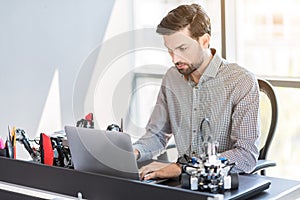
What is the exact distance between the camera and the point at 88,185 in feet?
5.97

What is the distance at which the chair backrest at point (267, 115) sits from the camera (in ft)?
8.66

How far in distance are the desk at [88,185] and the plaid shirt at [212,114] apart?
0.32 m

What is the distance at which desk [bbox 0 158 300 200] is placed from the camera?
1650 mm

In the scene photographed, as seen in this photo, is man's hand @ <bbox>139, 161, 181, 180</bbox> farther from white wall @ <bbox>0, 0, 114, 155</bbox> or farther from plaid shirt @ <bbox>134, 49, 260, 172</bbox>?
white wall @ <bbox>0, 0, 114, 155</bbox>

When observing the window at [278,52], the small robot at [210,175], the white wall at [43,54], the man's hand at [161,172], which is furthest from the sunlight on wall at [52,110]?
the small robot at [210,175]

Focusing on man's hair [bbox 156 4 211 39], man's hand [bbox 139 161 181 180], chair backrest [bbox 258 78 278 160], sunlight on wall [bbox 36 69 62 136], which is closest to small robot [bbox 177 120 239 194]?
man's hand [bbox 139 161 181 180]

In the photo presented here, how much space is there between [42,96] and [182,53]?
1751 mm

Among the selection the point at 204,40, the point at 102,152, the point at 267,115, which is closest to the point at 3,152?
the point at 102,152

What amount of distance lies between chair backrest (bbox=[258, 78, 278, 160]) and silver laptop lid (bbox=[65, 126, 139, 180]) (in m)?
0.96

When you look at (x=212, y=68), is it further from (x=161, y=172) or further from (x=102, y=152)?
(x=102, y=152)

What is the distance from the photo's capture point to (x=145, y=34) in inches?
175

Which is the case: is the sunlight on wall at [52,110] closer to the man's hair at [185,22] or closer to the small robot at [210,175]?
the man's hair at [185,22]

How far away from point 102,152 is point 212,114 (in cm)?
72

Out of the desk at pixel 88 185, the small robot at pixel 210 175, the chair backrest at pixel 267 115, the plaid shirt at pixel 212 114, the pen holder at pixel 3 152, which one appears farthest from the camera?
the chair backrest at pixel 267 115
